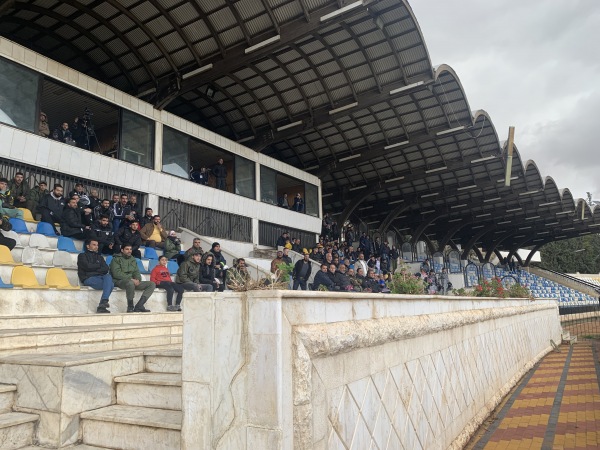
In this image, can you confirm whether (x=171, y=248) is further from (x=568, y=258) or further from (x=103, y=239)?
(x=568, y=258)

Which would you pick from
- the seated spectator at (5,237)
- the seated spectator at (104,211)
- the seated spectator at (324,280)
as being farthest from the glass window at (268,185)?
the seated spectator at (5,237)

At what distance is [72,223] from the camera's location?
9.27 m

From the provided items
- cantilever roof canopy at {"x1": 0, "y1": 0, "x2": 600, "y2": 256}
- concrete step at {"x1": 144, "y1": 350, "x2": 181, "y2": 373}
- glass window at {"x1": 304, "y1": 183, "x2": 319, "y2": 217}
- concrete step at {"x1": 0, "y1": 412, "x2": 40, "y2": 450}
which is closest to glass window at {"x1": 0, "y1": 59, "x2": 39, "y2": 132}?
cantilever roof canopy at {"x1": 0, "y1": 0, "x2": 600, "y2": 256}

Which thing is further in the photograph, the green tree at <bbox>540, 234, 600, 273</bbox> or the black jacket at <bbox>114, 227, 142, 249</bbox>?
the green tree at <bbox>540, 234, 600, 273</bbox>

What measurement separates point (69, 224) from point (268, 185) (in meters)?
12.7

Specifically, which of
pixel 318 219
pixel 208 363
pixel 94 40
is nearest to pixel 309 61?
pixel 94 40

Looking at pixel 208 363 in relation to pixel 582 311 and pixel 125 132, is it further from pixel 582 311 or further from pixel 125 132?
pixel 582 311

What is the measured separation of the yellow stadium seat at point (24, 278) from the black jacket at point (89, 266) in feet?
2.10

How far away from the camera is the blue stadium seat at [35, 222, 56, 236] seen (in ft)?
30.0

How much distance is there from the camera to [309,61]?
17188 millimetres

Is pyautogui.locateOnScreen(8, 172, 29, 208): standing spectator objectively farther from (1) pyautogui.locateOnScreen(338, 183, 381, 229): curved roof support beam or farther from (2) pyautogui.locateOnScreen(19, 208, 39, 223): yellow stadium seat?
(1) pyautogui.locateOnScreen(338, 183, 381, 229): curved roof support beam

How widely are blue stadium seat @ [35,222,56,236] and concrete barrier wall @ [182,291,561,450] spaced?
7624mm

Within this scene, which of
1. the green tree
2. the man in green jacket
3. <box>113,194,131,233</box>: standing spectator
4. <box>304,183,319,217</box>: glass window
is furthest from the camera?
the green tree

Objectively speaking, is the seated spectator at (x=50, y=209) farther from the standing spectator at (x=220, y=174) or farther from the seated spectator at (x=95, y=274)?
the standing spectator at (x=220, y=174)
